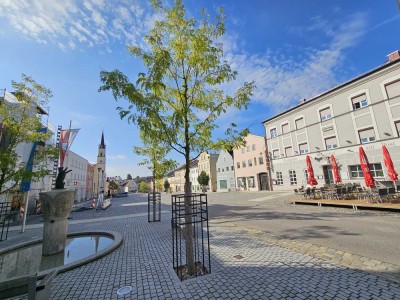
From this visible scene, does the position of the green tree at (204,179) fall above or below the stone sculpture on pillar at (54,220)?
above

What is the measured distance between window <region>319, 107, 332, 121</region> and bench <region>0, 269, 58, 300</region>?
28396 mm

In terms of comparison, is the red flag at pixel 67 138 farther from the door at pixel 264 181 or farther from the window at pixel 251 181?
the window at pixel 251 181

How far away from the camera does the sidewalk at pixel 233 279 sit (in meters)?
4.00

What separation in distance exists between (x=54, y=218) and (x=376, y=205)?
1593 centimetres

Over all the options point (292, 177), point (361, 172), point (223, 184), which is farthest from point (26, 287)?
point (223, 184)

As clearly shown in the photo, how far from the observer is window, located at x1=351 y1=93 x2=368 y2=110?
21281mm

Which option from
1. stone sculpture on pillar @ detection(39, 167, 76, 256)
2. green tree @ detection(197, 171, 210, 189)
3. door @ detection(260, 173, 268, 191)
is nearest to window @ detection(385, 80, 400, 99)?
door @ detection(260, 173, 268, 191)

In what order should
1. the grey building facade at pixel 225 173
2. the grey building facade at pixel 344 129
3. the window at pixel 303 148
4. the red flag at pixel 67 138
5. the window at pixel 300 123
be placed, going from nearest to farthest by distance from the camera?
the red flag at pixel 67 138
the grey building facade at pixel 344 129
the window at pixel 303 148
the window at pixel 300 123
the grey building facade at pixel 225 173

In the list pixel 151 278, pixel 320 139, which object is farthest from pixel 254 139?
pixel 151 278

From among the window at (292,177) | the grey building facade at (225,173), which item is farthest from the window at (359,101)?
the grey building facade at (225,173)

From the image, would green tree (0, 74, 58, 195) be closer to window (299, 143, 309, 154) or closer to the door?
window (299, 143, 309, 154)

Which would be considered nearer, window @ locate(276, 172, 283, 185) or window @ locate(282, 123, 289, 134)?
window @ locate(282, 123, 289, 134)

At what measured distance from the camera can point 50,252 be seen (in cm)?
719

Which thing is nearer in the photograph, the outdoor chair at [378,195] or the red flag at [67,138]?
the outdoor chair at [378,195]
